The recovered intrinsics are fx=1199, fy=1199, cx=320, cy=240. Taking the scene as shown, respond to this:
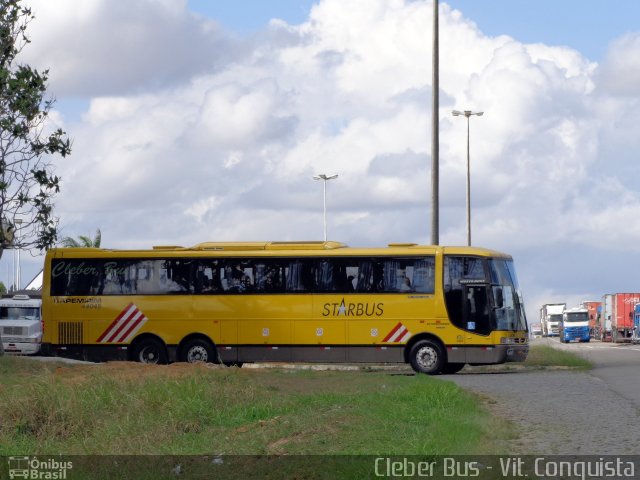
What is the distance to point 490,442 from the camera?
42.9ft

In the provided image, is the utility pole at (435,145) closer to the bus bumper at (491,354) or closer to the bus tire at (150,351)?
the bus bumper at (491,354)

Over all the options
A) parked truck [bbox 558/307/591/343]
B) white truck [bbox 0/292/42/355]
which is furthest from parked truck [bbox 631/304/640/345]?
white truck [bbox 0/292/42/355]

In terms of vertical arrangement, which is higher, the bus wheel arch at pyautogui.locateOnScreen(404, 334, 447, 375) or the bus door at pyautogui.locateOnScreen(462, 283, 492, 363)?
the bus door at pyautogui.locateOnScreen(462, 283, 492, 363)

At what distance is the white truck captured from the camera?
149 ft

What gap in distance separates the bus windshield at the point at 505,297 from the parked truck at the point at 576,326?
57681mm

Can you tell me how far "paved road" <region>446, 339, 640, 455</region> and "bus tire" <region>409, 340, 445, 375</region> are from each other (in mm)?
1252

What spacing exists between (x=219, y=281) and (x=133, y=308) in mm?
2406

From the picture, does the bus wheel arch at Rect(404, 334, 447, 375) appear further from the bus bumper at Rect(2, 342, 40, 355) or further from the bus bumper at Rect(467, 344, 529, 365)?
the bus bumper at Rect(2, 342, 40, 355)

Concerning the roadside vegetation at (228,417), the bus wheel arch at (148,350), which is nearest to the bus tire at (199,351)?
the bus wheel arch at (148,350)

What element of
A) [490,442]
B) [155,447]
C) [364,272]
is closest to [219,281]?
[364,272]

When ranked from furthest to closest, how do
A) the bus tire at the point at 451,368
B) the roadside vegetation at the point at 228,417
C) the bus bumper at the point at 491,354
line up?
the bus tire at the point at 451,368 → the bus bumper at the point at 491,354 → the roadside vegetation at the point at 228,417

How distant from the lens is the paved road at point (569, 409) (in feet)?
42.9
